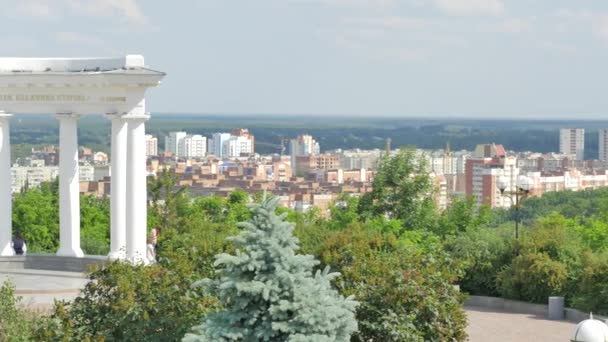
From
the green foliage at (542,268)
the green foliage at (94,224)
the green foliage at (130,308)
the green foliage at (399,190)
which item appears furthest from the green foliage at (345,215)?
the green foliage at (130,308)

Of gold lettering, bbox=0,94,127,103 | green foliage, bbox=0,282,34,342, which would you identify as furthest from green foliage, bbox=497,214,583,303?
green foliage, bbox=0,282,34,342

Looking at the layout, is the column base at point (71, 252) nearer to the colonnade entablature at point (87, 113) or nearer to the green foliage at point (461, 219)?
the colonnade entablature at point (87, 113)

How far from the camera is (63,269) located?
3125 centimetres

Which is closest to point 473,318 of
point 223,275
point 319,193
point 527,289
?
point 527,289

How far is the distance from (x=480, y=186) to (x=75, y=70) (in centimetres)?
15672

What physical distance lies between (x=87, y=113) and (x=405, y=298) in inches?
533

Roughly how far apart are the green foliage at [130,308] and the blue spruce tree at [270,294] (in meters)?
2.47

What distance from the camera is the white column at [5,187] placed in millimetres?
30500

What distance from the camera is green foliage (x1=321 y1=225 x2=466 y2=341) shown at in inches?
710

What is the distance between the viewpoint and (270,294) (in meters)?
13.9

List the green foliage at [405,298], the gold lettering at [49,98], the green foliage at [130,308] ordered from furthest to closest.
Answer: the gold lettering at [49,98] < the green foliage at [405,298] < the green foliage at [130,308]

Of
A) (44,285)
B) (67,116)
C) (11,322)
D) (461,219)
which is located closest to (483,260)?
(461,219)

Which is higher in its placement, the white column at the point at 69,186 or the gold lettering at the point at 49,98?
the gold lettering at the point at 49,98

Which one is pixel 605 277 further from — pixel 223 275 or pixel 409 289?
pixel 223 275
